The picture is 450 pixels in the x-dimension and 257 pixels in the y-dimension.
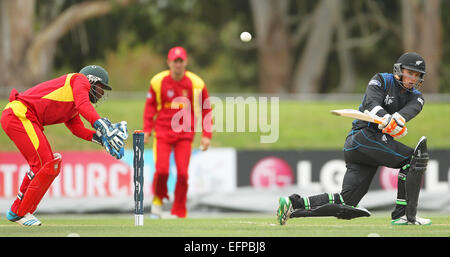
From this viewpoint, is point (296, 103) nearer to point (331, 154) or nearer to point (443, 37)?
point (331, 154)

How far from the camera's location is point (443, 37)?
34.8 meters

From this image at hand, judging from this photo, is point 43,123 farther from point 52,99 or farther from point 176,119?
point 176,119

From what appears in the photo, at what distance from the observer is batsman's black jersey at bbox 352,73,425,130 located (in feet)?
30.2

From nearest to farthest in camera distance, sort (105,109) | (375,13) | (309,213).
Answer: (309,213) → (105,109) → (375,13)

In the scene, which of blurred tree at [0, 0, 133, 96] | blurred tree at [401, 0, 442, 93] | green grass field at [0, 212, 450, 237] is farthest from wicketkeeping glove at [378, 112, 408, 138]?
blurred tree at [401, 0, 442, 93]

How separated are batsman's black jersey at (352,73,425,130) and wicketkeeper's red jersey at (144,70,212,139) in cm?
412

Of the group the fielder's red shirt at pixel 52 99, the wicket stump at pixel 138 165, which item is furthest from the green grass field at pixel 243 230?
the fielder's red shirt at pixel 52 99

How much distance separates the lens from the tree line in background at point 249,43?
26.7 meters

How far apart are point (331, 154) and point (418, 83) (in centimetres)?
718

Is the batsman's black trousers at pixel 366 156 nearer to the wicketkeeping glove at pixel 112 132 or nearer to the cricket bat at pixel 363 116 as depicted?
the cricket bat at pixel 363 116

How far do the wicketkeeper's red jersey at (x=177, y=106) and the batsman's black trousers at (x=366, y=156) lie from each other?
164 inches

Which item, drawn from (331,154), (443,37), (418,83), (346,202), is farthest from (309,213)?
(443,37)

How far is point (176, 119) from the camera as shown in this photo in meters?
13.1

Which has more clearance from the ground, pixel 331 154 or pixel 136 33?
pixel 136 33
